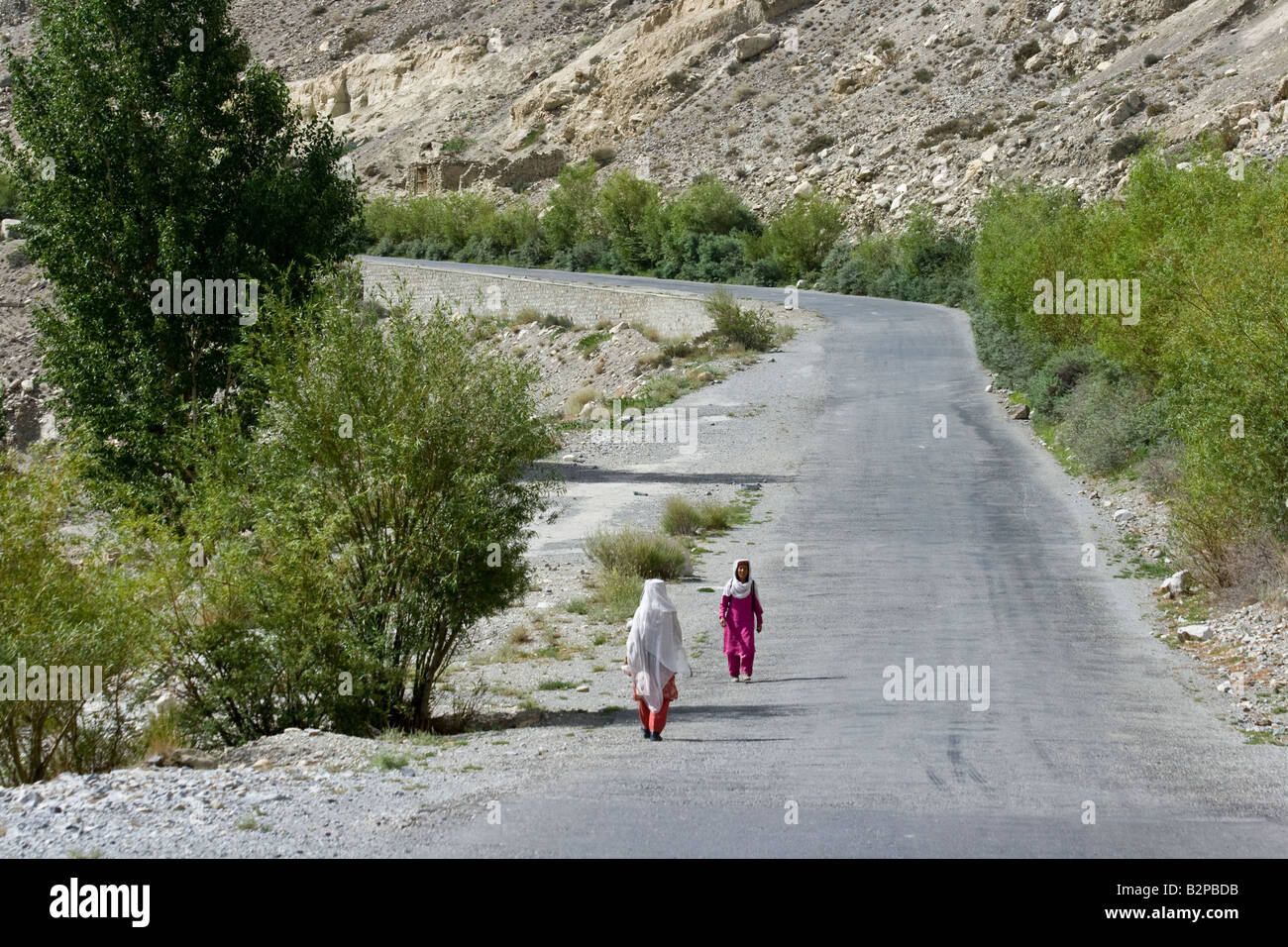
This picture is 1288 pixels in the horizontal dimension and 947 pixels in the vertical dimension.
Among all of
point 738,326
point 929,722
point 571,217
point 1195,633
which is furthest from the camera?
point 571,217

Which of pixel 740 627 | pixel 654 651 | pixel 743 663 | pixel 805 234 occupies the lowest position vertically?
pixel 743 663

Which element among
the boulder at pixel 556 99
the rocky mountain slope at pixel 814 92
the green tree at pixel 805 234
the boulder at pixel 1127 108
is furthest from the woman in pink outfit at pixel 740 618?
the boulder at pixel 556 99

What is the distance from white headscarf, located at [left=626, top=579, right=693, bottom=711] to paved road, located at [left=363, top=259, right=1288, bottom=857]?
516 mm

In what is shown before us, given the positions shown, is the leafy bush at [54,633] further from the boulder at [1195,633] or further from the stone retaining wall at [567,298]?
the stone retaining wall at [567,298]

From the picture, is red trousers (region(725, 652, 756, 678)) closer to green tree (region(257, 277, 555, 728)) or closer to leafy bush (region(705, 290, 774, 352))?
green tree (region(257, 277, 555, 728))

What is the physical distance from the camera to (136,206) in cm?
2372

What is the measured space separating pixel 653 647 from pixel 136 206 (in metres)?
16.7

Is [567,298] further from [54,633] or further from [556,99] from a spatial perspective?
[54,633]

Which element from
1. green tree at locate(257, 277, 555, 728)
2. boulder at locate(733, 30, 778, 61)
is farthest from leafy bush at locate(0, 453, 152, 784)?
boulder at locate(733, 30, 778, 61)

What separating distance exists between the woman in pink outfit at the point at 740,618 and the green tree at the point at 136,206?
12.2 metres

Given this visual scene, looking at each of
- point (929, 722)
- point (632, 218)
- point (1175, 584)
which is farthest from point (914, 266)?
point (929, 722)

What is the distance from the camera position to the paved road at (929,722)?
8.35 m

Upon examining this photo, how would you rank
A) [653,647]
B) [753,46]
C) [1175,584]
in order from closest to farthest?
[653,647]
[1175,584]
[753,46]
